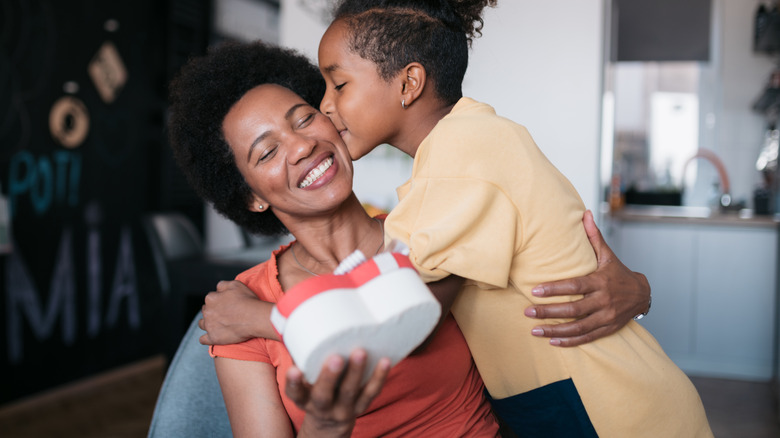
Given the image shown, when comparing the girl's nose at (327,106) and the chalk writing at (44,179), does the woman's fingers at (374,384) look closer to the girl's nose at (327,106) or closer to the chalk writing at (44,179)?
the girl's nose at (327,106)

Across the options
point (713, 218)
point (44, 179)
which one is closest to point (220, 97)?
point (44, 179)

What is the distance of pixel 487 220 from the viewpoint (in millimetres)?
976

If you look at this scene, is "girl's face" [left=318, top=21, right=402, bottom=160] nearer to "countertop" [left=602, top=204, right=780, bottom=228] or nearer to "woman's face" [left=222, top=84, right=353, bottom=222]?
"woman's face" [left=222, top=84, right=353, bottom=222]

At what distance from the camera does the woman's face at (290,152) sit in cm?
123

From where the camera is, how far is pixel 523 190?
39.8 inches

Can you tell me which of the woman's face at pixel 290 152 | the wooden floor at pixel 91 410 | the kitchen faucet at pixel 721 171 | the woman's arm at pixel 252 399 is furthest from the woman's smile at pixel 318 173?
the kitchen faucet at pixel 721 171

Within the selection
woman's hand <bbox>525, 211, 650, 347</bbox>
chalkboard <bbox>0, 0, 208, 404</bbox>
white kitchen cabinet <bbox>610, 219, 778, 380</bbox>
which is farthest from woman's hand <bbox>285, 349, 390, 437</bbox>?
white kitchen cabinet <bbox>610, 219, 778, 380</bbox>

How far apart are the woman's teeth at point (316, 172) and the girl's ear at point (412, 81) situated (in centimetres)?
19

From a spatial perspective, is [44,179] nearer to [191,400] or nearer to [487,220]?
[191,400]

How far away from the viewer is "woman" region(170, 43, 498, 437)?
116 cm

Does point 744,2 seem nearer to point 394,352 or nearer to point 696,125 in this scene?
point 696,125

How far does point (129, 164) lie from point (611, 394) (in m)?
3.78

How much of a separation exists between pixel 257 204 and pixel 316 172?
0.28 m

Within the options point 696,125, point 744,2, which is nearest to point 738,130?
point 696,125
